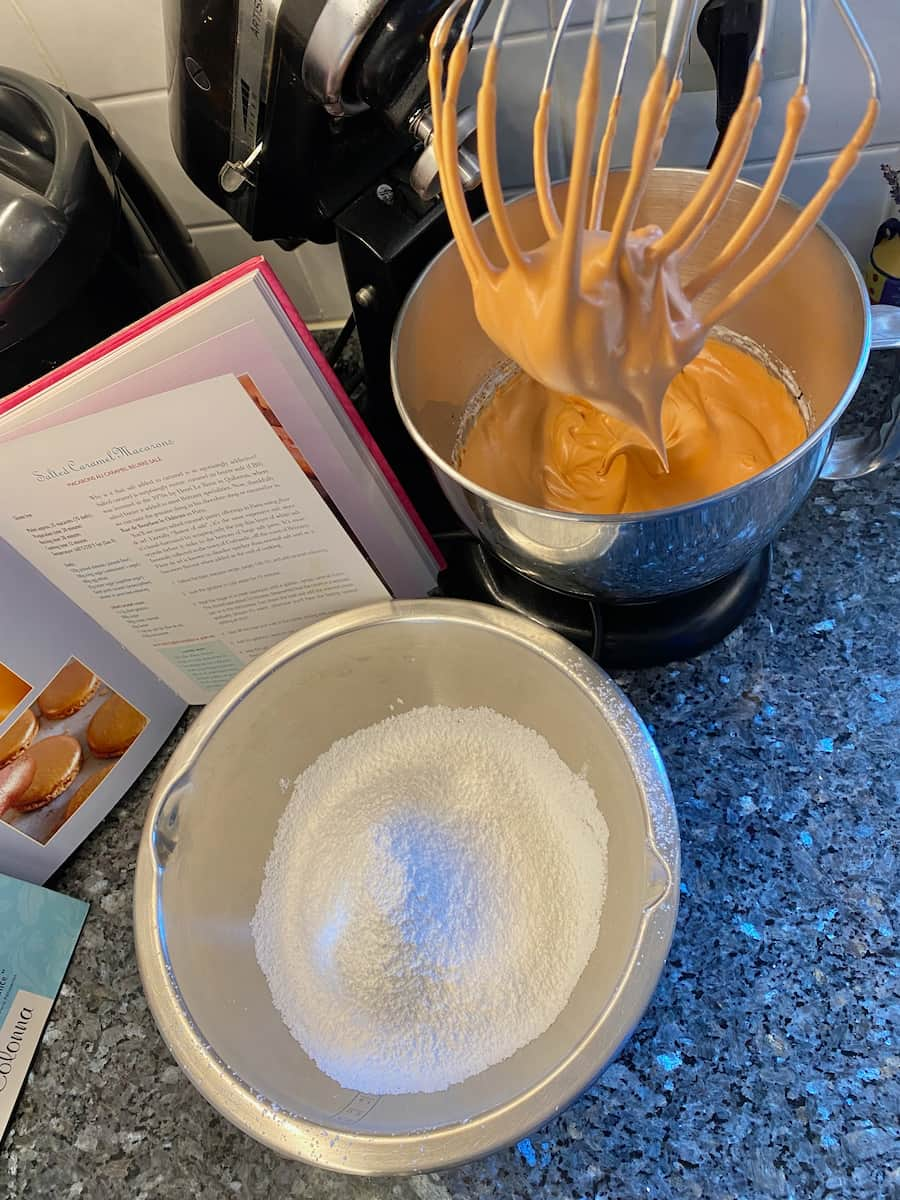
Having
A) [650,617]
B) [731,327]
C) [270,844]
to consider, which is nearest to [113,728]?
[270,844]

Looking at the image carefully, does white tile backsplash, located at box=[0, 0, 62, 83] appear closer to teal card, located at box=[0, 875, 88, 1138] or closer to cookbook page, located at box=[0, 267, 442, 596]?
cookbook page, located at box=[0, 267, 442, 596]

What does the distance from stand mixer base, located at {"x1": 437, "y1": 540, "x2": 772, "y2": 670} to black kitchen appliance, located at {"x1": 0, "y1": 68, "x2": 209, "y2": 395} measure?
31 cm

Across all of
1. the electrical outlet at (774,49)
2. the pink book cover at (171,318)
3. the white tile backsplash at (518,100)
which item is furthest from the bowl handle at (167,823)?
the electrical outlet at (774,49)

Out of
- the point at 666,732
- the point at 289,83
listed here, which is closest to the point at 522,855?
the point at 666,732

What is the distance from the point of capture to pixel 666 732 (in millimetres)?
595

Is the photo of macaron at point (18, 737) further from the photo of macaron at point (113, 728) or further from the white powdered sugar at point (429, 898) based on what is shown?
the white powdered sugar at point (429, 898)

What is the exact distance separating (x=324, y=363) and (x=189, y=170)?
18 cm

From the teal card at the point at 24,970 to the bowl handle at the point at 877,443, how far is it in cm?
56

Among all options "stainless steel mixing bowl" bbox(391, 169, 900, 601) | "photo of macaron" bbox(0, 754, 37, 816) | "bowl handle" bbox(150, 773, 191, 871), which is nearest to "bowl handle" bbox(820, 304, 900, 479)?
"stainless steel mixing bowl" bbox(391, 169, 900, 601)

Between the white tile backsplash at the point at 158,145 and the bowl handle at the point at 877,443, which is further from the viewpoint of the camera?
the white tile backsplash at the point at 158,145

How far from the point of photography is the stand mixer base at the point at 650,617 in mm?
585

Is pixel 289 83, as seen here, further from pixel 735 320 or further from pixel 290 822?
pixel 290 822

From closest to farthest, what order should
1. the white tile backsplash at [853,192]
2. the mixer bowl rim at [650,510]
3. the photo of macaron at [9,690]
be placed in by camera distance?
the mixer bowl rim at [650,510], the photo of macaron at [9,690], the white tile backsplash at [853,192]

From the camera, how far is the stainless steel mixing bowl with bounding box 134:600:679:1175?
433 millimetres
